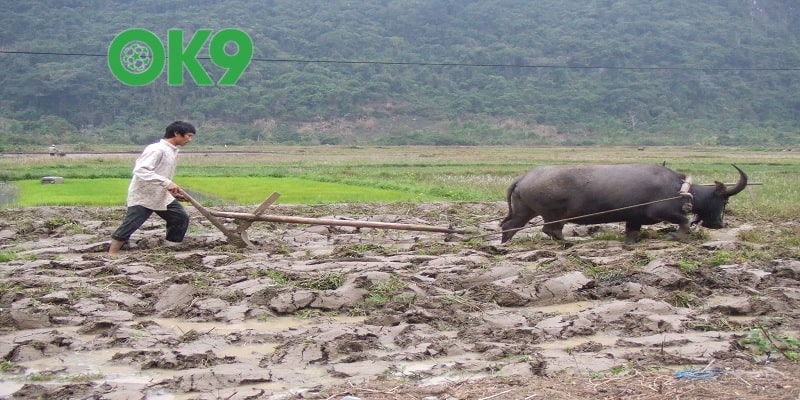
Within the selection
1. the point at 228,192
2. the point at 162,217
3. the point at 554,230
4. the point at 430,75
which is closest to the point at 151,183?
the point at 162,217

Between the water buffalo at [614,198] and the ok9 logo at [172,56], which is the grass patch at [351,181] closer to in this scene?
the water buffalo at [614,198]

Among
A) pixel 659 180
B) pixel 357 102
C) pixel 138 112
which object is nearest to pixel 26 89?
pixel 138 112

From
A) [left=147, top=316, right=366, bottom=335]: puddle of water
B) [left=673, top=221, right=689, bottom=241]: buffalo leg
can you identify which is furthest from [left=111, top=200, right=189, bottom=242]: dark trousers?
[left=673, top=221, right=689, bottom=241]: buffalo leg

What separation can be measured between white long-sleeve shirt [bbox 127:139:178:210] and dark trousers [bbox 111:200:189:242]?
8 cm

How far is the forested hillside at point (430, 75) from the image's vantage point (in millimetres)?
51594

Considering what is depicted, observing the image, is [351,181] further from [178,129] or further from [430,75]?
[430,75]

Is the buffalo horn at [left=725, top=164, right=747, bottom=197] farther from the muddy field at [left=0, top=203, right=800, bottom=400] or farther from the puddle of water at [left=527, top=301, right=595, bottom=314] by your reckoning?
the puddle of water at [left=527, top=301, right=595, bottom=314]

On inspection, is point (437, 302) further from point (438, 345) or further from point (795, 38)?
A: point (795, 38)

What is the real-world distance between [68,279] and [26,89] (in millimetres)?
48967

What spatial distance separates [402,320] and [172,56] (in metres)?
33.0

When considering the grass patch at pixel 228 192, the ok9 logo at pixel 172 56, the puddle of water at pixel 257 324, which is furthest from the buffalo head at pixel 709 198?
the ok9 logo at pixel 172 56

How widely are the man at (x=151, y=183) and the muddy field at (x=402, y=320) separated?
0.29 meters

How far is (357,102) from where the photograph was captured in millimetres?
55219

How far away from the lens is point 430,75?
60.2m
